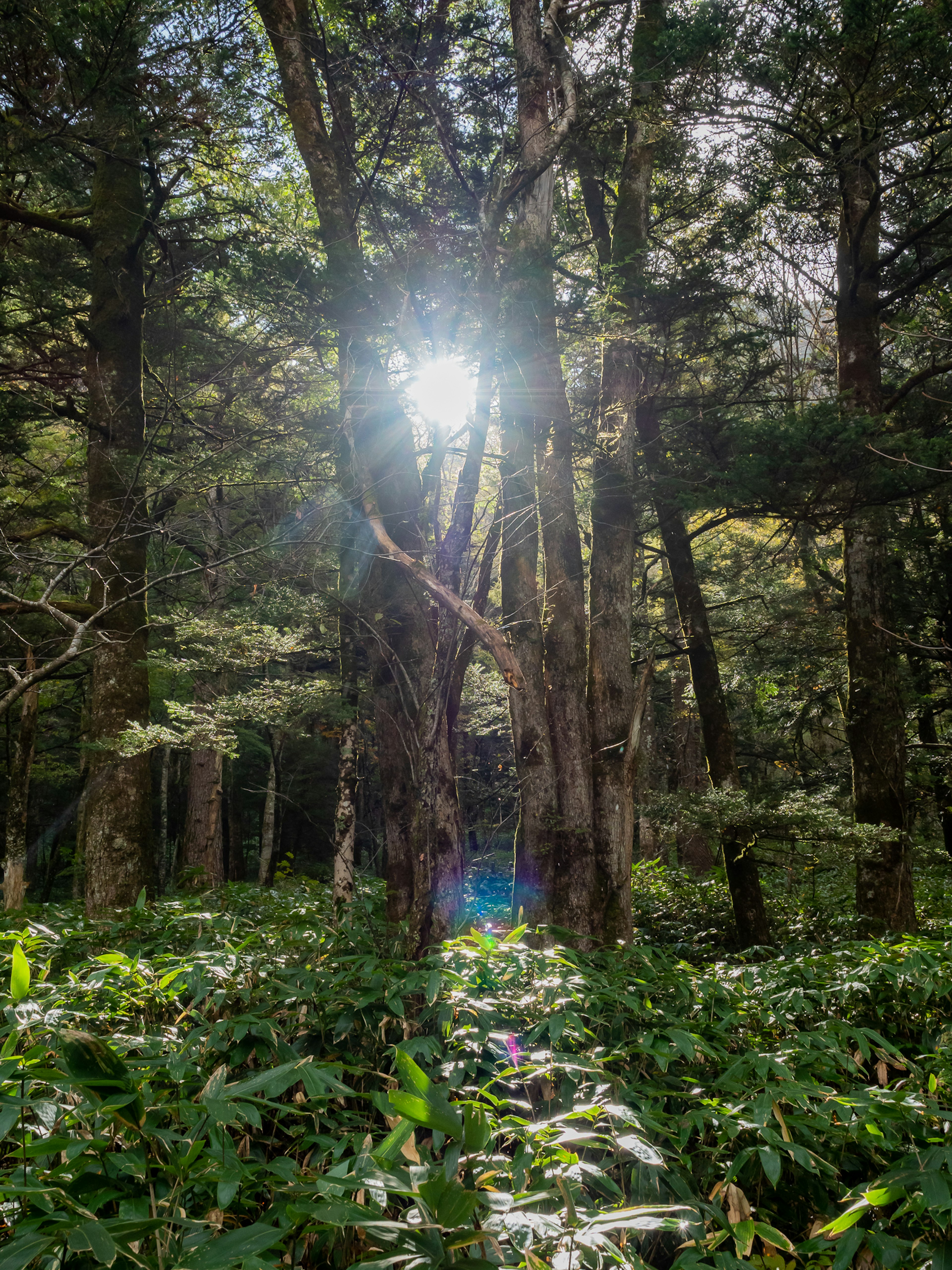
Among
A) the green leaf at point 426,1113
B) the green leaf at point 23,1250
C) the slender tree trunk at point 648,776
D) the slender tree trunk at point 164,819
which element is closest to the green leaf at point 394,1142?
the green leaf at point 426,1113

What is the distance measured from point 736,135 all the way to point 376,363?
4812 millimetres

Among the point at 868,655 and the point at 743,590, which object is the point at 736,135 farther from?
the point at 743,590

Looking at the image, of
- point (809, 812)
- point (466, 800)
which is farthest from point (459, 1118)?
point (466, 800)

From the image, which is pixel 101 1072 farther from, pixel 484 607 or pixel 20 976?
pixel 484 607

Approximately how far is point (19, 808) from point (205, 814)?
4.68 m

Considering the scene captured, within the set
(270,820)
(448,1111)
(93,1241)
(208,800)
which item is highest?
(208,800)

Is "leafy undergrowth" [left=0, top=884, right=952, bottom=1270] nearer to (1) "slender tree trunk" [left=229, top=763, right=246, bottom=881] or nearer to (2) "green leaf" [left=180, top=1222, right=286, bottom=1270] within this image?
(2) "green leaf" [left=180, top=1222, right=286, bottom=1270]

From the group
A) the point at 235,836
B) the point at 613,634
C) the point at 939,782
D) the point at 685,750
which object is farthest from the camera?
the point at 235,836

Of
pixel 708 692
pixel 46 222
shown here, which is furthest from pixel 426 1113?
pixel 46 222

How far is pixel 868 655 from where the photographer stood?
8234 mm

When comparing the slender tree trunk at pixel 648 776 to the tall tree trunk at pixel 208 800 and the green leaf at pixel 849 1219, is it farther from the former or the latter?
the green leaf at pixel 849 1219

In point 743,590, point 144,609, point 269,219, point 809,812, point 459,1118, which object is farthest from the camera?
point 743,590

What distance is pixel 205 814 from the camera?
43.1ft

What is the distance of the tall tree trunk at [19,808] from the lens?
8.37 metres
